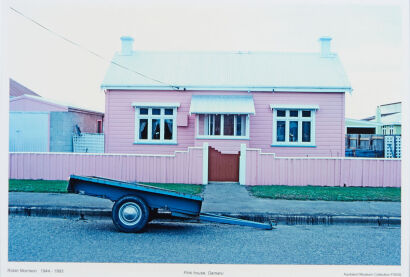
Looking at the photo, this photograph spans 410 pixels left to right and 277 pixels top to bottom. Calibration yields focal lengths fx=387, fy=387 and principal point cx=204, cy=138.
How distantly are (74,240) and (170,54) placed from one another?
12218 millimetres

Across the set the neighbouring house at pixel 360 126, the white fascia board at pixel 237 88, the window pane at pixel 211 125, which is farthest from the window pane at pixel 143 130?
the neighbouring house at pixel 360 126

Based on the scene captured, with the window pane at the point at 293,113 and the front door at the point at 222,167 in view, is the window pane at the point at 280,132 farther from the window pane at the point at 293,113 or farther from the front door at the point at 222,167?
the front door at the point at 222,167

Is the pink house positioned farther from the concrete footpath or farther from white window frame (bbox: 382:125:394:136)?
white window frame (bbox: 382:125:394:136)

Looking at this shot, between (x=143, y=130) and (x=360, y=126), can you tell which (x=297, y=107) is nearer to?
(x=143, y=130)

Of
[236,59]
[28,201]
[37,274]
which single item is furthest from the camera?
[236,59]

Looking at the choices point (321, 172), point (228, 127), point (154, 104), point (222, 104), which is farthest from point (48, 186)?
point (321, 172)

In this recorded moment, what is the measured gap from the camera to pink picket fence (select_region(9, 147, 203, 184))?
12.1m

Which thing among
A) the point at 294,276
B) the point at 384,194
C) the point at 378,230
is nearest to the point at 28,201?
the point at 294,276

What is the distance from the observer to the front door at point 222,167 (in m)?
12.6

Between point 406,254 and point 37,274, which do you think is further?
point 406,254

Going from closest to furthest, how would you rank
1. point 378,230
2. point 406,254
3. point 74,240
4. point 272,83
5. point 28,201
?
point 406,254
point 74,240
point 378,230
point 28,201
point 272,83

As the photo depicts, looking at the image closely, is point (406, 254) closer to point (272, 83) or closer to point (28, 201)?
point (28, 201)

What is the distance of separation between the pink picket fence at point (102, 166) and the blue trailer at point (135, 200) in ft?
17.5

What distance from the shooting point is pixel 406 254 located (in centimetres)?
511
